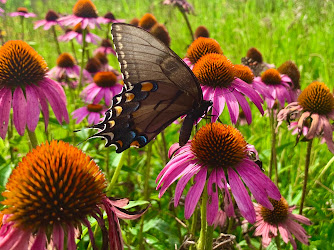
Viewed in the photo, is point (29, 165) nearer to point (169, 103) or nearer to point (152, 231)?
point (169, 103)

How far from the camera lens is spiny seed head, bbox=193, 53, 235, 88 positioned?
1770 mm

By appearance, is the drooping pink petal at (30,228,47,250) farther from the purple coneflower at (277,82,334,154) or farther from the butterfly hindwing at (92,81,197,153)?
the purple coneflower at (277,82,334,154)

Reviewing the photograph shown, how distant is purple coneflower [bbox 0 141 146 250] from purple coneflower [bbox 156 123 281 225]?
312 millimetres

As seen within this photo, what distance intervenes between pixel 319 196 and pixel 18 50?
7.43ft

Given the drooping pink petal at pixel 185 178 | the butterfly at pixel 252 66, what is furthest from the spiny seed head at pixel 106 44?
the drooping pink petal at pixel 185 178

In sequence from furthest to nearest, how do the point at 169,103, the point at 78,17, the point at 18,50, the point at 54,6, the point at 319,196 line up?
the point at 54,6 < the point at 78,17 < the point at 319,196 < the point at 18,50 < the point at 169,103

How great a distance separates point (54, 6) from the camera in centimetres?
885

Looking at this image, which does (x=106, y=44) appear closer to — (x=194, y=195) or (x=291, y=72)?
(x=291, y=72)

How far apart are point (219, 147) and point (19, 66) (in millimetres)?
1211

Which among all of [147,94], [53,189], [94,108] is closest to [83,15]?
[94,108]

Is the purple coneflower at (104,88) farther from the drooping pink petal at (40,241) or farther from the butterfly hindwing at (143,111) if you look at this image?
the drooping pink petal at (40,241)

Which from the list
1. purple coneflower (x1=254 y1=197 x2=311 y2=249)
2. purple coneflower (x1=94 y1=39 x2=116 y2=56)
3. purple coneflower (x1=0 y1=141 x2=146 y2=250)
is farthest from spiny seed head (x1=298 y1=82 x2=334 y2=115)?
purple coneflower (x1=94 y1=39 x2=116 y2=56)

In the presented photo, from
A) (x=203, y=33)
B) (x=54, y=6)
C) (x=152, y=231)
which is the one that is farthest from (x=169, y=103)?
(x=54, y=6)

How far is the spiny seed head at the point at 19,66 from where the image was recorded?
185cm
